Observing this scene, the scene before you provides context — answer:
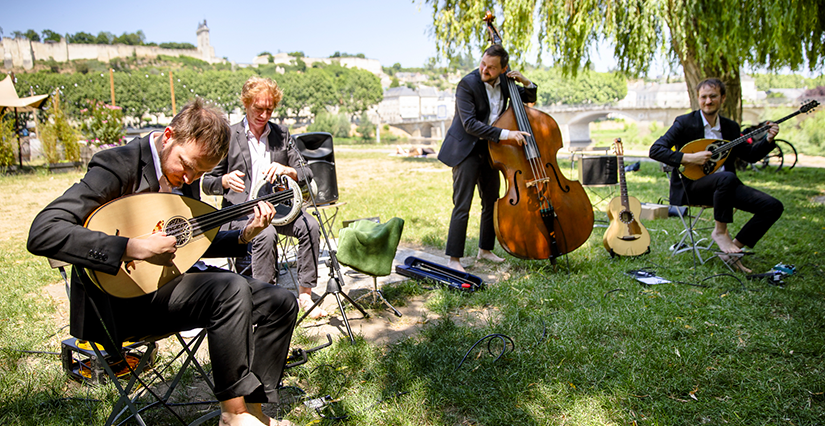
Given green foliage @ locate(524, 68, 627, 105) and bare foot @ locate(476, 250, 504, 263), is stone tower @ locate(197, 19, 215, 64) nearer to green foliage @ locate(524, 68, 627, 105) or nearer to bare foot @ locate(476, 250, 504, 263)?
green foliage @ locate(524, 68, 627, 105)

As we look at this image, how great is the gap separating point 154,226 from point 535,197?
2780mm

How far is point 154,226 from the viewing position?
1873 millimetres

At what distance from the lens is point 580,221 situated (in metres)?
3.89

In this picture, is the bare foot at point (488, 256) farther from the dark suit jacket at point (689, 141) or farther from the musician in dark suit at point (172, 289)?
the musician in dark suit at point (172, 289)

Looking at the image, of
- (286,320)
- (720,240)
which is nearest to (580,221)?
(720,240)

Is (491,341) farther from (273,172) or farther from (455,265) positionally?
(273,172)

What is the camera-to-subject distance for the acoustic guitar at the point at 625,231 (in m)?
4.54

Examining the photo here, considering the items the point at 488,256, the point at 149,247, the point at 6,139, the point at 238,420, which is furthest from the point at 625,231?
the point at 6,139

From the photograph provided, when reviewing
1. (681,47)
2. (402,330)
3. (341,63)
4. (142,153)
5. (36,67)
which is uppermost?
(341,63)

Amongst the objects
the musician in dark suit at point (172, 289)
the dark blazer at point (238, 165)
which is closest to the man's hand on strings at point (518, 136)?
the dark blazer at point (238, 165)

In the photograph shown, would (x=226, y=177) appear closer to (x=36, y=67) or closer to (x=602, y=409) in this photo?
(x=602, y=409)

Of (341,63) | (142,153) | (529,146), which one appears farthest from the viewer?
(341,63)

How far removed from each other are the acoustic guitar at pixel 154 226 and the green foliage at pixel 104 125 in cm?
1407

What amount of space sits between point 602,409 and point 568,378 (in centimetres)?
27
